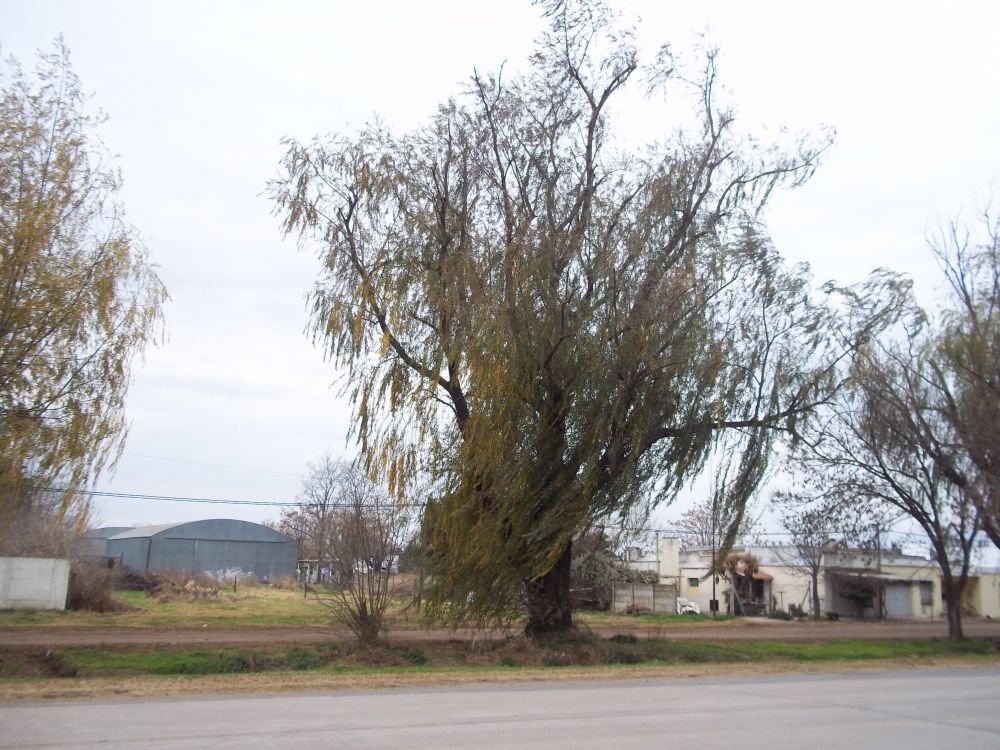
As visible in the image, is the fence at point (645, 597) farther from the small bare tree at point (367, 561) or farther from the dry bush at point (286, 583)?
the small bare tree at point (367, 561)

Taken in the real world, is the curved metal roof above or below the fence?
above

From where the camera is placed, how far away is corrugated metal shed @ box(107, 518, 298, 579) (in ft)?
180

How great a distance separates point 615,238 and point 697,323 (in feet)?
9.08

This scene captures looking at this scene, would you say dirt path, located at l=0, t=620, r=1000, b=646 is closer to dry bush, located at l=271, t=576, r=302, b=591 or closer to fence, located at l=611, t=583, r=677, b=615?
fence, located at l=611, t=583, r=677, b=615

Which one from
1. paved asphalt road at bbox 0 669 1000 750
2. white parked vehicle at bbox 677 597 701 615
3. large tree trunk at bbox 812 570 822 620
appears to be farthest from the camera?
large tree trunk at bbox 812 570 822 620

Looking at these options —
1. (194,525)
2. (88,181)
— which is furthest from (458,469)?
(194,525)

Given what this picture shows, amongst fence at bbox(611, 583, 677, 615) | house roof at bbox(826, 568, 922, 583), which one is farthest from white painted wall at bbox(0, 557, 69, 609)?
house roof at bbox(826, 568, 922, 583)

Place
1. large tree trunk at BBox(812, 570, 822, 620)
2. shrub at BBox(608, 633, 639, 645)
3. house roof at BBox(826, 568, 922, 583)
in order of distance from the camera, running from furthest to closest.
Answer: house roof at BBox(826, 568, 922, 583) → large tree trunk at BBox(812, 570, 822, 620) → shrub at BBox(608, 633, 639, 645)

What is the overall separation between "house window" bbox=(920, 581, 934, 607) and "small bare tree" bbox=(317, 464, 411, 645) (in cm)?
4564

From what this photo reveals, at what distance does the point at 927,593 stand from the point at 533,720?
A: 5276cm

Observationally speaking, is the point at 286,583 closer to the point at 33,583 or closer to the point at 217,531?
the point at 217,531

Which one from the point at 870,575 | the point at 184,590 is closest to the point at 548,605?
the point at 184,590

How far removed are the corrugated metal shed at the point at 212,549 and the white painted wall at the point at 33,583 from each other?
22.6 meters

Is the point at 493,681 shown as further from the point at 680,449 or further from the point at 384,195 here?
the point at 384,195
